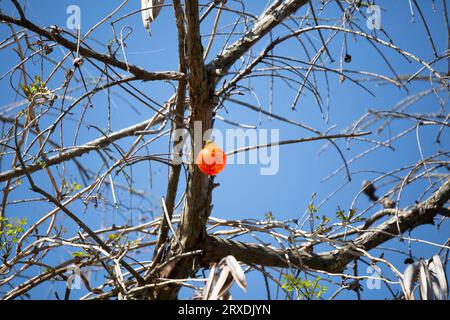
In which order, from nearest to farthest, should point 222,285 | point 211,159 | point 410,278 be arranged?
point 222,285 < point 410,278 < point 211,159

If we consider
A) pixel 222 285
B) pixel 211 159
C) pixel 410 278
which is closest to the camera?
pixel 222 285

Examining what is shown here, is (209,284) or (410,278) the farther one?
(410,278)

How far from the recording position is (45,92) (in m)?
1.79

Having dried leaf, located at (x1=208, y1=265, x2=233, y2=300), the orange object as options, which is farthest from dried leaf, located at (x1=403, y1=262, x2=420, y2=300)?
the orange object

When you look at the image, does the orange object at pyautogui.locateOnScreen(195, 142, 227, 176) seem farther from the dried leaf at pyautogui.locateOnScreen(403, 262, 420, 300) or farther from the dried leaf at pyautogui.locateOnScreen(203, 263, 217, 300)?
the dried leaf at pyautogui.locateOnScreen(403, 262, 420, 300)

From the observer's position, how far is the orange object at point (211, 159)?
64.5 inches

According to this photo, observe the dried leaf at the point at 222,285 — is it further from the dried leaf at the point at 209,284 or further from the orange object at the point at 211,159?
the orange object at the point at 211,159

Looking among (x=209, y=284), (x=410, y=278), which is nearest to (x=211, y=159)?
(x=209, y=284)

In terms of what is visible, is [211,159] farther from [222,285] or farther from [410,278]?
[410,278]

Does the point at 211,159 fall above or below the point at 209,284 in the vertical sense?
above

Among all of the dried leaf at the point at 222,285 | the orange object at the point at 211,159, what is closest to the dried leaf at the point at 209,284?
the dried leaf at the point at 222,285

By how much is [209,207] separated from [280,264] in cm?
34

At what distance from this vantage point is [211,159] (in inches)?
64.7
